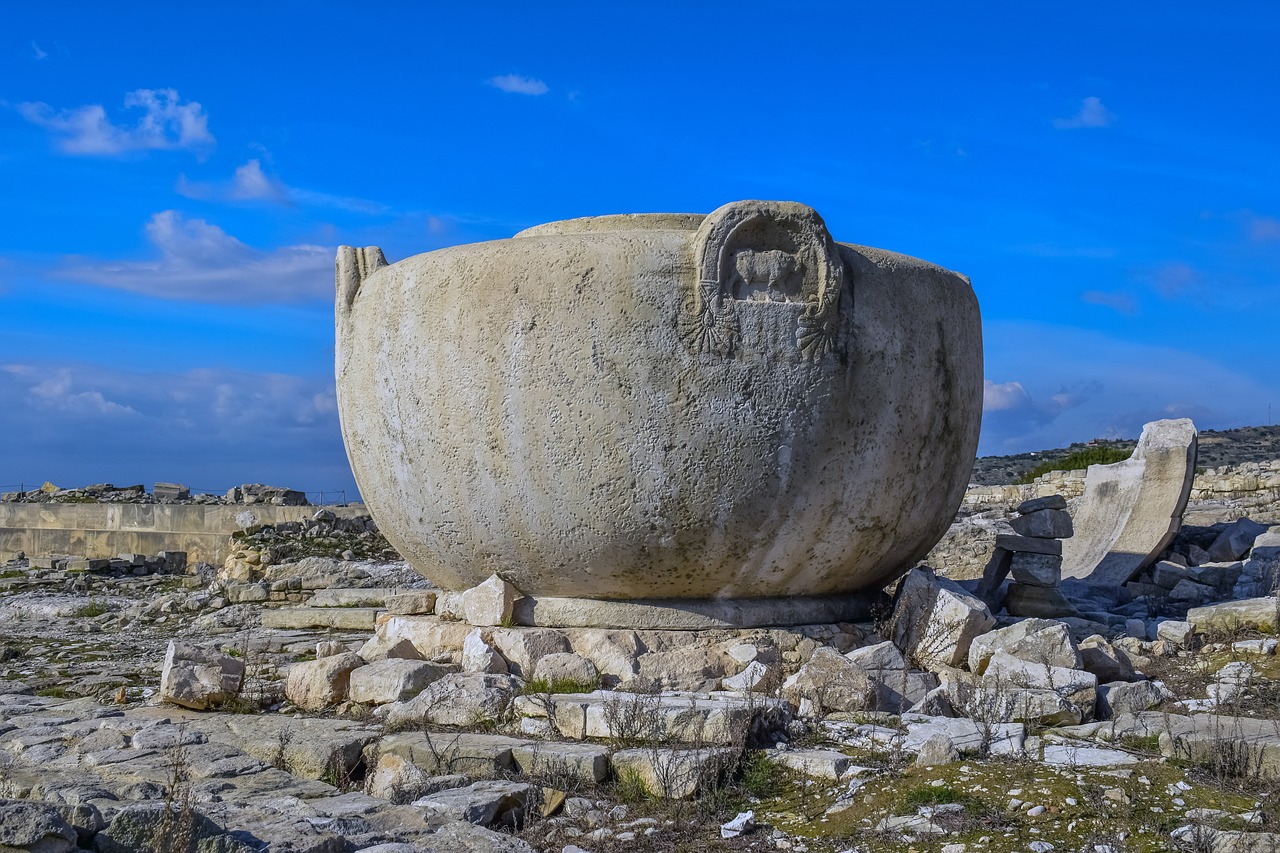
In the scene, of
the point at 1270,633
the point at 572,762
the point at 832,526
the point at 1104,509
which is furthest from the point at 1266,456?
the point at 572,762

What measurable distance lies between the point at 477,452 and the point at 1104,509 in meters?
6.61

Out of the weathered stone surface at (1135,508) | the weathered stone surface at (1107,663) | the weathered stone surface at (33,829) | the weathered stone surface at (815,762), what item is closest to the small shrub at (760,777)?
the weathered stone surface at (815,762)

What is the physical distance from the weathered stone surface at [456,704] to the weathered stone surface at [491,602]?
0.62 m

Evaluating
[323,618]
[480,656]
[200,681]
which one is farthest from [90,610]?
[480,656]

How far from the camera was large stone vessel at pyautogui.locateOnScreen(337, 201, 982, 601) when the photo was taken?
15.3 feet

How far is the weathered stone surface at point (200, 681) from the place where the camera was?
4.84m

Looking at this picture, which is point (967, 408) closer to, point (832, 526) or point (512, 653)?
point (832, 526)

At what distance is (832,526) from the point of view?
503 cm

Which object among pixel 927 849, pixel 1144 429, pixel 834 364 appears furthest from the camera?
pixel 1144 429

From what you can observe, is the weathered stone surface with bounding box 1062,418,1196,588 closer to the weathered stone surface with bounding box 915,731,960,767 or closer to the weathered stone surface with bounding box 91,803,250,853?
the weathered stone surface with bounding box 915,731,960,767

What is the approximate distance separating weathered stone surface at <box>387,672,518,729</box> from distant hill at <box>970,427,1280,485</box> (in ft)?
59.0

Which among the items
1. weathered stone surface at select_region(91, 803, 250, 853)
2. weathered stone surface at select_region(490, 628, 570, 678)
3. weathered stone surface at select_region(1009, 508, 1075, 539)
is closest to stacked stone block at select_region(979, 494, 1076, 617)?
weathered stone surface at select_region(1009, 508, 1075, 539)

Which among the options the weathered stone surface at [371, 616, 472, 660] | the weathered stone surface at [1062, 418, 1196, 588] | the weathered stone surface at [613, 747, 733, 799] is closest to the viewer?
the weathered stone surface at [613, 747, 733, 799]

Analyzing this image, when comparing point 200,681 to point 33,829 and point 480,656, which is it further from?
point 33,829
